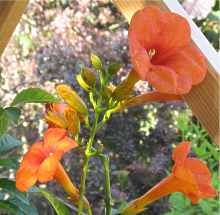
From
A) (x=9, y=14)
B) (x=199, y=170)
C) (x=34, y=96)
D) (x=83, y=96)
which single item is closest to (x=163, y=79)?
(x=199, y=170)

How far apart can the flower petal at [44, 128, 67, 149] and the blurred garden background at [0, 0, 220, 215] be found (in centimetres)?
178

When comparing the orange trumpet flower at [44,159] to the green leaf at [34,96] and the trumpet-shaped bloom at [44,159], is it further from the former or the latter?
the green leaf at [34,96]

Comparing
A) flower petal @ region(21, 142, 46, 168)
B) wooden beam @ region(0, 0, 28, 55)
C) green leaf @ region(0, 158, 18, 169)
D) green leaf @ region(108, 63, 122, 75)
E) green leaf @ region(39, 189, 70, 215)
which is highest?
wooden beam @ region(0, 0, 28, 55)

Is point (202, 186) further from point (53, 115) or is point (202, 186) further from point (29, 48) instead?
point (29, 48)

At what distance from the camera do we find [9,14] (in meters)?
1.07

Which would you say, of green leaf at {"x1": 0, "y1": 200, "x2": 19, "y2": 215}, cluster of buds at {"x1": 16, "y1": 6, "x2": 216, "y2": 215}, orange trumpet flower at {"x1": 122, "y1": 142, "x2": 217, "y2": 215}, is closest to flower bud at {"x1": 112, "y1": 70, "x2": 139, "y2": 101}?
cluster of buds at {"x1": 16, "y1": 6, "x2": 216, "y2": 215}

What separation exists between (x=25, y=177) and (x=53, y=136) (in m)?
0.07

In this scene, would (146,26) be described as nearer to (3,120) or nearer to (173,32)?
(173,32)

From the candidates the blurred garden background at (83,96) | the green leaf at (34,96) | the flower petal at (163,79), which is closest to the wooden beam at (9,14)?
the green leaf at (34,96)

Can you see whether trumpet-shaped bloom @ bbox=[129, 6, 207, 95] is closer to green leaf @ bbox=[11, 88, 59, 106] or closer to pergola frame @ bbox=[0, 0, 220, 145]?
pergola frame @ bbox=[0, 0, 220, 145]

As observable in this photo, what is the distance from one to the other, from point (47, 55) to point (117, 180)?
2.21 feet

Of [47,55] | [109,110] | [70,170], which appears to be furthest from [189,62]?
[47,55]

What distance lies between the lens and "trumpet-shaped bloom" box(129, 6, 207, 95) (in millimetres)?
785

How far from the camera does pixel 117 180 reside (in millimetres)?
2729
